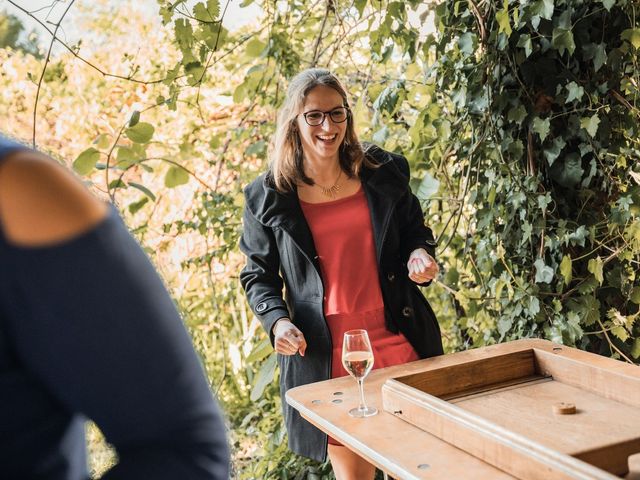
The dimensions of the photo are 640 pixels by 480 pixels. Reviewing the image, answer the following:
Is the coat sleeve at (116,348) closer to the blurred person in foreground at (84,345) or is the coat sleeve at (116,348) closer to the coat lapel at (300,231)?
the blurred person in foreground at (84,345)

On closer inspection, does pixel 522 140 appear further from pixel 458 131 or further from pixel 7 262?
pixel 7 262

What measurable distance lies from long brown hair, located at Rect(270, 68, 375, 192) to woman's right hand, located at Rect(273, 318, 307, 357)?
17.3 inches

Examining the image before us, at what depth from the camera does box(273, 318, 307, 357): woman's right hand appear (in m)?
2.19

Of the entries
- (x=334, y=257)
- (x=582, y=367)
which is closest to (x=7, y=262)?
(x=582, y=367)

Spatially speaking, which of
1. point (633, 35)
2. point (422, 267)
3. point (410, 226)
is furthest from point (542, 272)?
point (633, 35)

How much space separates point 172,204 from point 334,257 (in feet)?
8.78

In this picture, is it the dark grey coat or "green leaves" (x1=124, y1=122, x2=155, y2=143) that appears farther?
"green leaves" (x1=124, y1=122, x2=155, y2=143)

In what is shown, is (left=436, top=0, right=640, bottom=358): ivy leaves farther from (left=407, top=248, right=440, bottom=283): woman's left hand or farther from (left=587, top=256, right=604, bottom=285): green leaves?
(left=407, top=248, right=440, bottom=283): woman's left hand

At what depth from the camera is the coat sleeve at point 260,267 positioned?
240 centimetres

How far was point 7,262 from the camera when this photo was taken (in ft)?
1.49

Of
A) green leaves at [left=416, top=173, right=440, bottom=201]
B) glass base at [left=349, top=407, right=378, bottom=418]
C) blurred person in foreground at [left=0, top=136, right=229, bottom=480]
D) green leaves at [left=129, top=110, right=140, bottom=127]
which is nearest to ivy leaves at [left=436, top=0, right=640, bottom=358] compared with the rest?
green leaves at [left=416, top=173, right=440, bottom=201]

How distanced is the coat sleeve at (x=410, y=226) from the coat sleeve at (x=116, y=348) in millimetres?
1964

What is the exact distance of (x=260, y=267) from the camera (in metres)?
2.45

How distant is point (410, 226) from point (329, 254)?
307 millimetres
